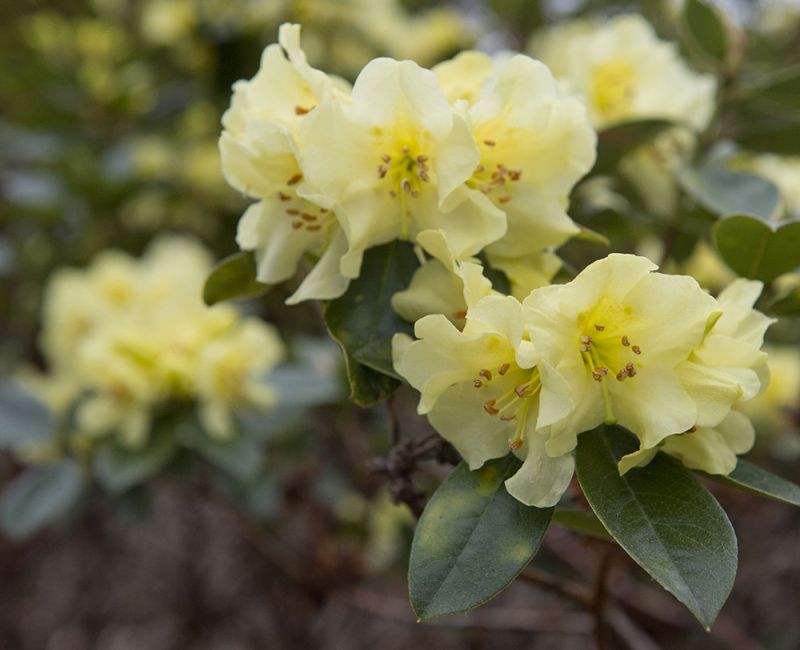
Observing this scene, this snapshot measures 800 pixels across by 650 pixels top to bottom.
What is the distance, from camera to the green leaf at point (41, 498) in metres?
1.72

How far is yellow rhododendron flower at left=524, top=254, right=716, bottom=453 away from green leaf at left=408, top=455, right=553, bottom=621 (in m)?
0.07

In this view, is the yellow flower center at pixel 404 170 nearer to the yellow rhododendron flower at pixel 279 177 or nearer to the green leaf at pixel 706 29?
the yellow rhododendron flower at pixel 279 177

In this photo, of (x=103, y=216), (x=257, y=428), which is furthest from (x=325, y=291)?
(x=103, y=216)

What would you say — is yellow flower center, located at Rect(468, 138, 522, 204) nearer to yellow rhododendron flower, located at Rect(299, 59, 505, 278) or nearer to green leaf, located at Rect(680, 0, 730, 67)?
yellow rhododendron flower, located at Rect(299, 59, 505, 278)

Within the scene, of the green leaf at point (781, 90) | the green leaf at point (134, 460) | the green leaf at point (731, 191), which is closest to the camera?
the green leaf at point (731, 191)

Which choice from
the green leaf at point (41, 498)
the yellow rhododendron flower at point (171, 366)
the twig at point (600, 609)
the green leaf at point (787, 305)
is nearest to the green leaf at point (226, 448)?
the yellow rhododendron flower at point (171, 366)

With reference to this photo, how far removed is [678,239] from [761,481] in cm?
64

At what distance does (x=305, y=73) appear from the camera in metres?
0.82

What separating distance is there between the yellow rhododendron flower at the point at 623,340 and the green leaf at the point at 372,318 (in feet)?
0.52

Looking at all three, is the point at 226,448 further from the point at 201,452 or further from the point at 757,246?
the point at 757,246

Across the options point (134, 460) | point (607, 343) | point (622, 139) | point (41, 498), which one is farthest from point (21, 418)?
point (607, 343)

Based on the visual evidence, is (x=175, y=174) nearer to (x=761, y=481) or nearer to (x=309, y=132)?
(x=309, y=132)

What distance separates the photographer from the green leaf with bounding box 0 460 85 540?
5.65ft

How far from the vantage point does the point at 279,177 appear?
2.85 feet
